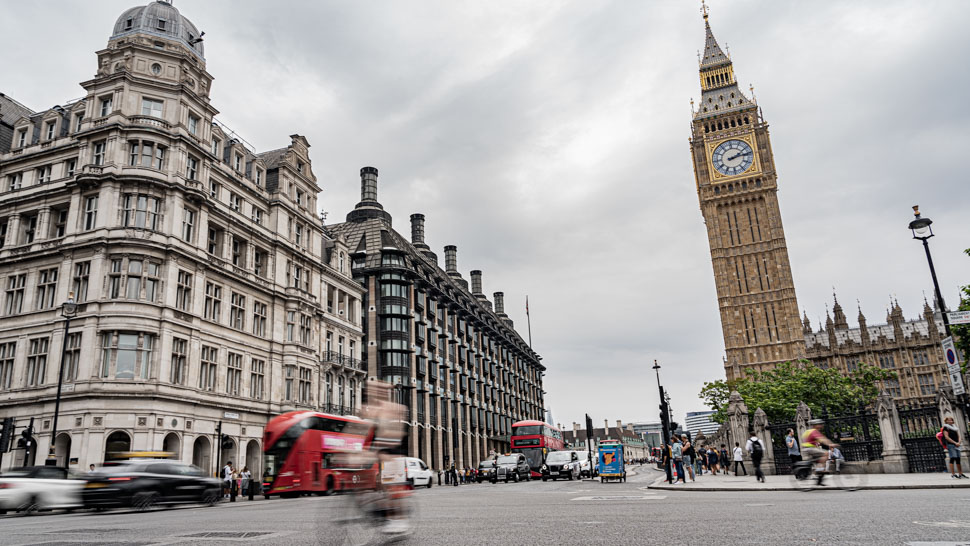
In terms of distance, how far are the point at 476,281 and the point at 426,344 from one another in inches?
1731

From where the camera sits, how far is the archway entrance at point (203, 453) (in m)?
34.3

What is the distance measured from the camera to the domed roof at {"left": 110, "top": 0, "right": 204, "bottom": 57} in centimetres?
3822

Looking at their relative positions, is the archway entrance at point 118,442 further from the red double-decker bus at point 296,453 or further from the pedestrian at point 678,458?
the pedestrian at point 678,458

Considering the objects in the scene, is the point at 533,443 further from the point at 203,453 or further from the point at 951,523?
the point at 951,523

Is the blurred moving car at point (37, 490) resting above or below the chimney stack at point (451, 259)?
below

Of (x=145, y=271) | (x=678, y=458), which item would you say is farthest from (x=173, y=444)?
(x=678, y=458)

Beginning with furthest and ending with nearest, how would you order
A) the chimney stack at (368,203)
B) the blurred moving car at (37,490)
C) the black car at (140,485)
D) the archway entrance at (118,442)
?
the chimney stack at (368,203), the archway entrance at (118,442), the black car at (140,485), the blurred moving car at (37,490)

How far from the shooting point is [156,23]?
3872 centimetres

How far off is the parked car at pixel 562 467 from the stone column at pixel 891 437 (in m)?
21.0

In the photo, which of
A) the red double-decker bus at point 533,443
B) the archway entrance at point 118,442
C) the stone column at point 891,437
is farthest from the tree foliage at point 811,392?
the archway entrance at point 118,442

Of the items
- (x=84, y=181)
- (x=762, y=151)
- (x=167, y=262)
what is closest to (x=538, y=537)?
(x=167, y=262)

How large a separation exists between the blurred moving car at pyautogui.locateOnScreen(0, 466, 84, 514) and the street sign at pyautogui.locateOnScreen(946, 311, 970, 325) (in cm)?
2443

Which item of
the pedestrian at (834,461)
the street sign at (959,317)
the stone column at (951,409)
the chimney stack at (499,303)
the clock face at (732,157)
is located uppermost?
the clock face at (732,157)

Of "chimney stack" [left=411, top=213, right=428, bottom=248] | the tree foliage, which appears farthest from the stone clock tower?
"chimney stack" [left=411, top=213, right=428, bottom=248]
